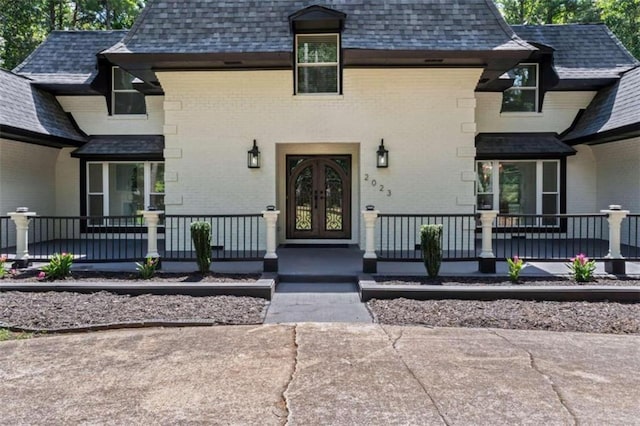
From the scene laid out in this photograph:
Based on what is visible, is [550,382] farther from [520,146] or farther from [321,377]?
[520,146]

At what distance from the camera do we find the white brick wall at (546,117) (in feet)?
43.9

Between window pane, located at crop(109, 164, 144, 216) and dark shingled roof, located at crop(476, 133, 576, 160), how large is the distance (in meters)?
9.84

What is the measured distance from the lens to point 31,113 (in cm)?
1208

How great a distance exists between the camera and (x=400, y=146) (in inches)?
432

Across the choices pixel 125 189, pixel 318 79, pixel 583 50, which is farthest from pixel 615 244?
pixel 125 189

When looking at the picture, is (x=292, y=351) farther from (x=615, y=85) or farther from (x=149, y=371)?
(x=615, y=85)

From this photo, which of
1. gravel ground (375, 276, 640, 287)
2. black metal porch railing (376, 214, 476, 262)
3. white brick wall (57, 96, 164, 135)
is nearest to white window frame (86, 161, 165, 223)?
white brick wall (57, 96, 164, 135)

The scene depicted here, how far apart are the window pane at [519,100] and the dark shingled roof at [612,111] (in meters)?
1.36

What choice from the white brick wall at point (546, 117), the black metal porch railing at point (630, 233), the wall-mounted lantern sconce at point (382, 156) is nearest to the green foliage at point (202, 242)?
the wall-mounted lantern sconce at point (382, 156)

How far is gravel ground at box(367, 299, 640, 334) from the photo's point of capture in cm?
602

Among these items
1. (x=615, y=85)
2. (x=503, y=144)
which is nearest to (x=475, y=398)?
(x=503, y=144)

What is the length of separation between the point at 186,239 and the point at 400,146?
5612 millimetres

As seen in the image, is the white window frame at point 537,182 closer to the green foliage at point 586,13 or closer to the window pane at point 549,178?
the window pane at point 549,178

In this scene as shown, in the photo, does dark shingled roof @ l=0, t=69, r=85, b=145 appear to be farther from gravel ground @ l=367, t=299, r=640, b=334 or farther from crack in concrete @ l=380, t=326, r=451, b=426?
crack in concrete @ l=380, t=326, r=451, b=426
